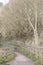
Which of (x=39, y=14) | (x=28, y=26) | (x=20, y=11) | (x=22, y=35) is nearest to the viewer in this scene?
(x=39, y=14)

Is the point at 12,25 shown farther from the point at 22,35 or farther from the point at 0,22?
the point at 0,22

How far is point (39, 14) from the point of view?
3753 cm

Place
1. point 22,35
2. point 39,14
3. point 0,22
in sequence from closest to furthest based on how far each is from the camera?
point 39,14
point 22,35
point 0,22

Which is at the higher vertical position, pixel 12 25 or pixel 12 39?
pixel 12 25

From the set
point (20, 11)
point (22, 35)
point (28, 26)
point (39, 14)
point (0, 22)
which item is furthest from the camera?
point (0, 22)

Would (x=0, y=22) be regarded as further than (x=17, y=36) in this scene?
Yes

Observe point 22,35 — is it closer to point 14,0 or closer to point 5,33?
point 5,33

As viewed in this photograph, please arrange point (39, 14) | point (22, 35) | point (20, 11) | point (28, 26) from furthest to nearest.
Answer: point (22, 35) < point (28, 26) < point (20, 11) < point (39, 14)

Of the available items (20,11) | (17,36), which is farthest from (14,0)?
(17,36)

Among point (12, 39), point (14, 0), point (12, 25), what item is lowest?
point (12, 39)

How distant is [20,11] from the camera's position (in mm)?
40156

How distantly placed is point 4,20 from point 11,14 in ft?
11.3

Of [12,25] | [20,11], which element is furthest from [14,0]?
[12,25]

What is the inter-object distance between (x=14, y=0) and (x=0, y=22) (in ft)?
35.3
